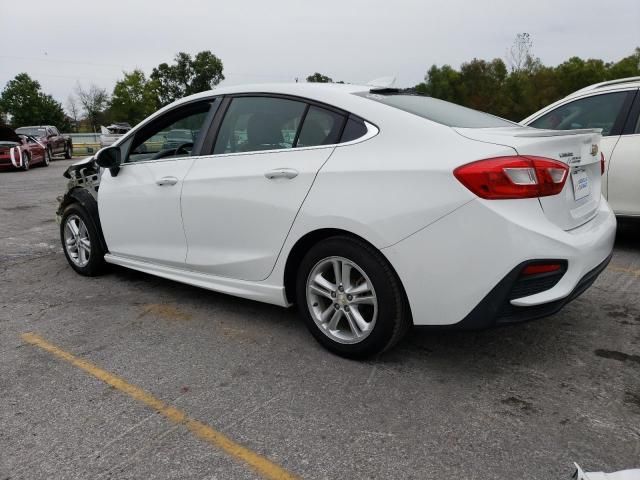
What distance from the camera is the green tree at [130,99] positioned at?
70.7 meters

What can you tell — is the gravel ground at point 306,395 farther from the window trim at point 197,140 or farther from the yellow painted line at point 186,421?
the window trim at point 197,140

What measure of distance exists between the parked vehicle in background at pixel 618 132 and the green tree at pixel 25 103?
72817 mm

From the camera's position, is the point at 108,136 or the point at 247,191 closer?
the point at 247,191

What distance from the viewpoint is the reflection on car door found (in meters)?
3.28

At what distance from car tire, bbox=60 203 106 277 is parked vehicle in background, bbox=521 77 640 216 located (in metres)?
4.89

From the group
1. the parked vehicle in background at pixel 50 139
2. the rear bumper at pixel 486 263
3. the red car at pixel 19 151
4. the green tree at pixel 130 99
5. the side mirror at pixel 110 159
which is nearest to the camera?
the rear bumper at pixel 486 263

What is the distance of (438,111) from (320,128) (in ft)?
2.40

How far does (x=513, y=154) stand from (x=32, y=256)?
5.39m

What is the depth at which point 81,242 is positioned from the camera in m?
5.09

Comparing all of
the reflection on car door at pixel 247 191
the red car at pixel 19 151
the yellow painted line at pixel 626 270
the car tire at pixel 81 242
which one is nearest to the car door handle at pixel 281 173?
the reflection on car door at pixel 247 191

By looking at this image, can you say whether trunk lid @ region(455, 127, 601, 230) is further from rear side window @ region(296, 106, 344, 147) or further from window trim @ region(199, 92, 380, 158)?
rear side window @ region(296, 106, 344, 147)

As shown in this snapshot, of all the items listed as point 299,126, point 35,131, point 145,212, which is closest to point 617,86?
point 299,126

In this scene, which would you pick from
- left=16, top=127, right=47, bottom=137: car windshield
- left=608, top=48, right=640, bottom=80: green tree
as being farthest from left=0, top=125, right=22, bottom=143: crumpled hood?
left=608, top=48, right=640, bottom=80: green tree

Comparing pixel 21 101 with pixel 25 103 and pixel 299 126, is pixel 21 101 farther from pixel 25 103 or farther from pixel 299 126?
pixel 299 126
